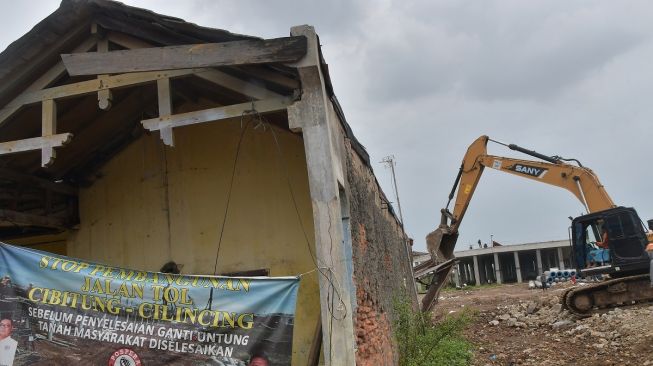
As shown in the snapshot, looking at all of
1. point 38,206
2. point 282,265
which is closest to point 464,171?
point 282,265

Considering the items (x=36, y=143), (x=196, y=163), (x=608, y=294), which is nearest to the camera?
(x=36, y=143)

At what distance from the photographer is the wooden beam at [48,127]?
6234 millimetres

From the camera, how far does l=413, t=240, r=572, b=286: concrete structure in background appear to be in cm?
4219

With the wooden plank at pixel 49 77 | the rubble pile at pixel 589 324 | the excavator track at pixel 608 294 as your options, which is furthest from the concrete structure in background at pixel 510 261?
the wooden plank at pixel 49 77

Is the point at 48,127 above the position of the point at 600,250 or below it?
above

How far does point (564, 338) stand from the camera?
13.6 metres

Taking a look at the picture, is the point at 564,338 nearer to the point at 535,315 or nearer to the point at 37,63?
the point at 535,315

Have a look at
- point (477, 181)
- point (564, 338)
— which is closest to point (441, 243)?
point (477, 181)

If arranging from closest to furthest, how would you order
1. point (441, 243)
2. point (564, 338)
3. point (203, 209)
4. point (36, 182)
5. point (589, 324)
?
1. point (36, 182)
2. point (203, 209)
3. point (564, 338)
4. point (589, 324)
5. point (441, 243)

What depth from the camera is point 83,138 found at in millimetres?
8070

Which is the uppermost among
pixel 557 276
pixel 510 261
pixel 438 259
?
pixel 510 261

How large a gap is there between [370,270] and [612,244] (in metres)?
9.04

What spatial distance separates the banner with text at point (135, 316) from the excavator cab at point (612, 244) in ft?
37.6

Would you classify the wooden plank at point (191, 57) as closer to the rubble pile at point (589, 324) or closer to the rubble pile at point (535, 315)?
the rubble pile at point (589, 324)
